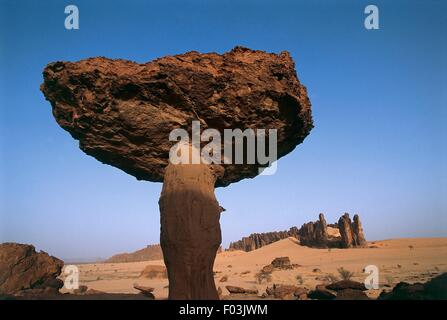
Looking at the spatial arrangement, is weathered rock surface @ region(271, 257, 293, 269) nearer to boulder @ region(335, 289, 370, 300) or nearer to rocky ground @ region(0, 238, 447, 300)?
rocky ground @ region(0, 238, 447, 300)

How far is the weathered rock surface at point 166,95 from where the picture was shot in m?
8.60

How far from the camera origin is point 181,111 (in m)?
9.02

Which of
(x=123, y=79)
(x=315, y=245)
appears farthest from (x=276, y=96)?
(x=315, y=245)

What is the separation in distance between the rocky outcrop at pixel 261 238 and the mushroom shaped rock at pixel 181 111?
4225 centimetres

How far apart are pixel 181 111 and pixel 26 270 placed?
13185 millimetres

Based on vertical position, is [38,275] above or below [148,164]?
below

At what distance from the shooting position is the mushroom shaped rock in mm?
8188

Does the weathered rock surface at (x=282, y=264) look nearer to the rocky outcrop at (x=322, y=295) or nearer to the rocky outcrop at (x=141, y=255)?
the rocky outcrop at (x=322, y=295)

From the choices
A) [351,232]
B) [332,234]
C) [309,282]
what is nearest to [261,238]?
[332,234]

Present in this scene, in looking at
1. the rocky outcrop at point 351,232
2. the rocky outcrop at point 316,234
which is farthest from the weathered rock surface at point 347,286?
the rocky outcrop at point 316,234

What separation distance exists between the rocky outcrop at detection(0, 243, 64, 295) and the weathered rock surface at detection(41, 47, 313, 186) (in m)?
9.63

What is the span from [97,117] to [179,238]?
3.76 m
